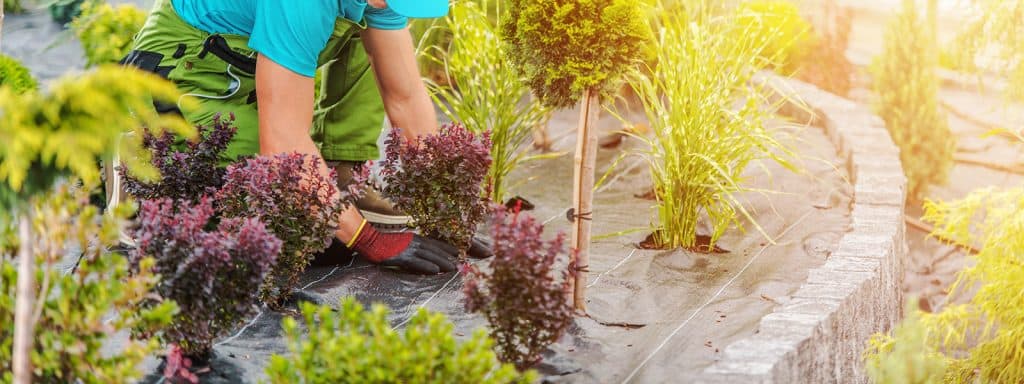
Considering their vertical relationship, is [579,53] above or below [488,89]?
above

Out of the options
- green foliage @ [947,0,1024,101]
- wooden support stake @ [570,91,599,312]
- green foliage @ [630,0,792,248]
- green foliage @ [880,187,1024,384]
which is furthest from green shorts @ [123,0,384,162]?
green foliage @ [947,0,1024,101]

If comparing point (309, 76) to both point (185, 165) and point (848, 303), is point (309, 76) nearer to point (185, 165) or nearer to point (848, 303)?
point (185, 165)

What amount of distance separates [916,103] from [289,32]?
5.08 metres

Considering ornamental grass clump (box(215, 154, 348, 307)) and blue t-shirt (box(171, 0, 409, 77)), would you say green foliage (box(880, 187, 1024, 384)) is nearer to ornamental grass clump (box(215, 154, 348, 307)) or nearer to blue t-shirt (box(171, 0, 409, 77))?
ornamental grass clump (box(215, 154, 348, 307))

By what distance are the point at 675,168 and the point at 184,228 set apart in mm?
1844

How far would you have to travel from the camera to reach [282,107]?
3232mm

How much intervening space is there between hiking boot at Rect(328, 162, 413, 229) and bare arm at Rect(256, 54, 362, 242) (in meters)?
0.71

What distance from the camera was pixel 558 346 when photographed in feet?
9.69

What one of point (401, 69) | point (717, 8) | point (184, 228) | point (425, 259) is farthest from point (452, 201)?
point (717, 8)

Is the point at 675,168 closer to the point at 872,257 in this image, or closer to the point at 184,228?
the point at 872,257

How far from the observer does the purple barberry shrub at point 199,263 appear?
99.6 inches

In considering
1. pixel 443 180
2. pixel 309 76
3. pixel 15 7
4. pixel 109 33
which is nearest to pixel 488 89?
pixel 443 180

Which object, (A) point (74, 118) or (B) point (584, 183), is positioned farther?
(B) point (584, 183)

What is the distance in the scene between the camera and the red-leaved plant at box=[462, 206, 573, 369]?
8.36 ft
